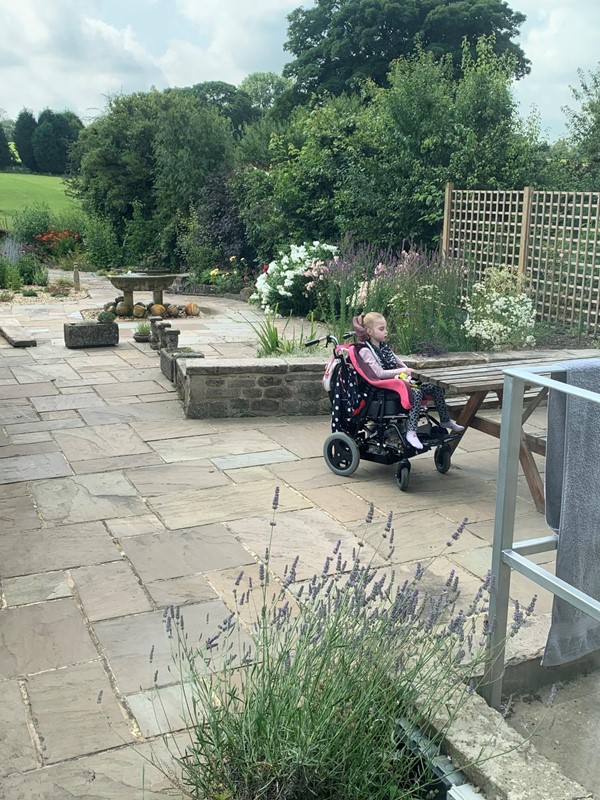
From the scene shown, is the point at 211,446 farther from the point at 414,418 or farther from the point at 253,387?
the point at 414,418

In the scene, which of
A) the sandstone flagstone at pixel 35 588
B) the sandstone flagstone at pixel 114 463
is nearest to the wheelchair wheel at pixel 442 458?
the sandstone flagstone at pixel 114 463

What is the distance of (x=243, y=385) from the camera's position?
261 inches

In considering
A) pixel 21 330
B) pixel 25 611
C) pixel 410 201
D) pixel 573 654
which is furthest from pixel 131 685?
pixel 410 201

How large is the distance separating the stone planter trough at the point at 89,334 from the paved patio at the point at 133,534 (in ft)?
6.43

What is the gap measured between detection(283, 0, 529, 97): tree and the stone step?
19.5 meters

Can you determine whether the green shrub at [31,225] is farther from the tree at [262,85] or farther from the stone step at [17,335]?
the tree at [262,85]

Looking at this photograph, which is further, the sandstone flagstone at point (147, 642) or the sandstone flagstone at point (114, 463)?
the sandstone flagstone at point (114, 463)

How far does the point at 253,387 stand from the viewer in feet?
21.8

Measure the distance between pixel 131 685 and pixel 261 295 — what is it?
9.83 meters

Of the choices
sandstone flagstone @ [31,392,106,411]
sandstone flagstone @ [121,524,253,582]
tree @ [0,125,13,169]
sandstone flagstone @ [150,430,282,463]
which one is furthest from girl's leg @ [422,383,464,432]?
tree @ [0,125,13,169]

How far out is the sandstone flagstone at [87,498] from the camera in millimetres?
4557

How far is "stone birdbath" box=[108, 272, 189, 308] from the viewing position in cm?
1181

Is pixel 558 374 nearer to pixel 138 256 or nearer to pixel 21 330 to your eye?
pixel 21 330

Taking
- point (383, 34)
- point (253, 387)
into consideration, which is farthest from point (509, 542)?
point (383, 34)
